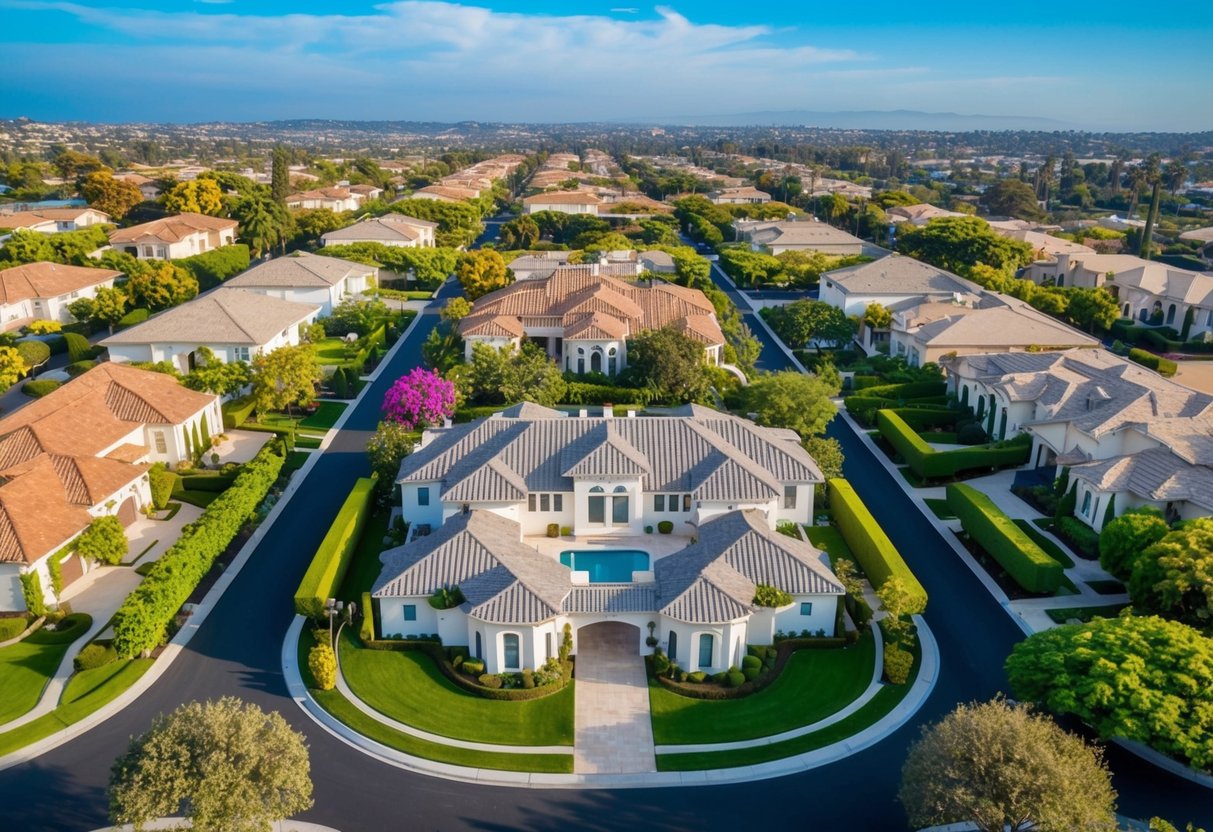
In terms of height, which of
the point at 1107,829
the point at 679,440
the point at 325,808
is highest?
the point at 679,440

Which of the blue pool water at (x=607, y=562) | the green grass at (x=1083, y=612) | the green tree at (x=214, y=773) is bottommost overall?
the green grass at (x=1083, y=612)

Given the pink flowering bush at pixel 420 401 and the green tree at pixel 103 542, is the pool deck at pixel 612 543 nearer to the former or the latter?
the pink flowering bush at pixel 420 401

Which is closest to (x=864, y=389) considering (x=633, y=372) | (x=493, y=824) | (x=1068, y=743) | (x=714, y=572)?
(x=633, y=372)

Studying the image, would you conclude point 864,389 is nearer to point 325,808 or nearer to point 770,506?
point 770,506

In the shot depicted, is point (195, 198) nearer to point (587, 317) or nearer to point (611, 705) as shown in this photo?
point (587, 317)

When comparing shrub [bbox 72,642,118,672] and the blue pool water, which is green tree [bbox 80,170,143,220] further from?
the blue pool water

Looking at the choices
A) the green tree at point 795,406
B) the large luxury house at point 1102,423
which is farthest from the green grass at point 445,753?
the large luxury house at point 1102,423

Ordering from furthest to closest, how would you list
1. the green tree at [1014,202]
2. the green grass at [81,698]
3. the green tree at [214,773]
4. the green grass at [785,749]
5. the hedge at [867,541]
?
the green tree at [1014,202], the hedge at [867,541], the green grass at [81,698], the green grass at [785,749], the green tree at [214,773]
